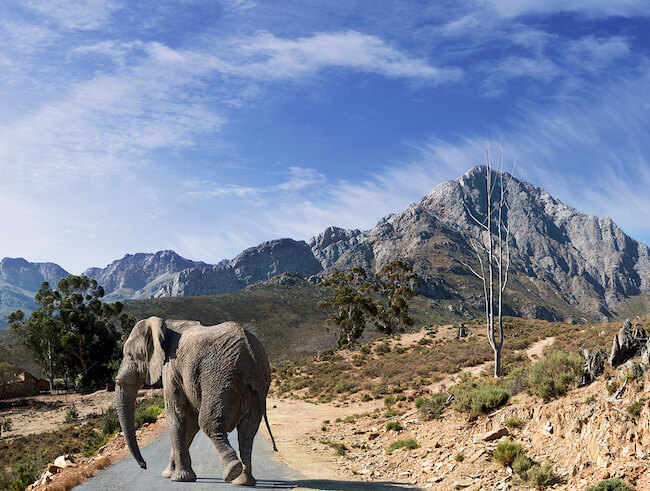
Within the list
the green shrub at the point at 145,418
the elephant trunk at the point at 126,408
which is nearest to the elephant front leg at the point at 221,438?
the elephant trunk at the point at 126,408

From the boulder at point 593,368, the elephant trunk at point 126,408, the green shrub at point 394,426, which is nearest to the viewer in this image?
the elephant trunk at point 126,408

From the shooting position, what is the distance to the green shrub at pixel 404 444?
13.3 metres

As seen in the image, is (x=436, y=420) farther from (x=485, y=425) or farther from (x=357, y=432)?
(x=357, y=432)

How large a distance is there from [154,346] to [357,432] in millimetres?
10967

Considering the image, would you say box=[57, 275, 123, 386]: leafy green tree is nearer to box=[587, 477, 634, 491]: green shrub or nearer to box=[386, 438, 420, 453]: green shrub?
box=[386, 438, 420, 453]: green shrub

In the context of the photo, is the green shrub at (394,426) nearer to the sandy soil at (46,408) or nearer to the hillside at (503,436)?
the hillside at (503,436)

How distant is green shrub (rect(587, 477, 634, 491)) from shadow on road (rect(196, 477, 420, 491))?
3.87 m

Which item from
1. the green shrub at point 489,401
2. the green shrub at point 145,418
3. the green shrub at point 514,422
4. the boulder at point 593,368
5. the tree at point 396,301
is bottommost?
the green shrub at point 145,418

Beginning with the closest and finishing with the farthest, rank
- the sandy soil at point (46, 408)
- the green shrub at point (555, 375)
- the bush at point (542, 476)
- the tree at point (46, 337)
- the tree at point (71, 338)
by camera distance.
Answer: the bush at point (542, 476) → the green shrub at point (555, 375) → the sandy soil at point (46, 408) → the tree at point (46, 337) → the tree at point (71, 338)

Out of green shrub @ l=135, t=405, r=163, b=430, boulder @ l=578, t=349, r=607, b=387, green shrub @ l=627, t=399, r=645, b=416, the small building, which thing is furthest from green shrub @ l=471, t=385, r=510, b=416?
the small building

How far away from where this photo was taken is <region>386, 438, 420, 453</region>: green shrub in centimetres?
1332

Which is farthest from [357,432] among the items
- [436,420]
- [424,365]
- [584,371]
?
[424,365]

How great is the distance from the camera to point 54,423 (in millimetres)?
33719

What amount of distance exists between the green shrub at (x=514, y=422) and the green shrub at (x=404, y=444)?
2.85 meters
